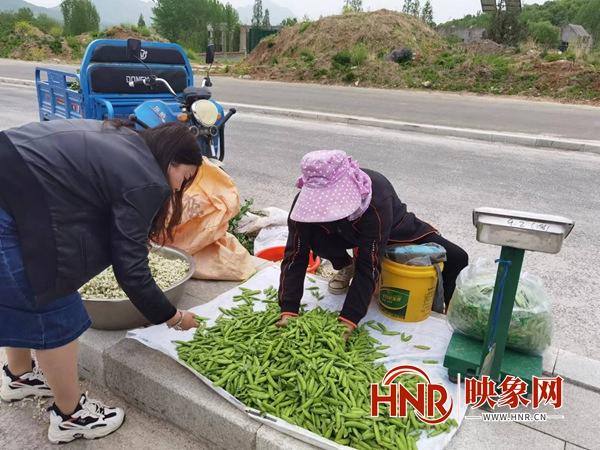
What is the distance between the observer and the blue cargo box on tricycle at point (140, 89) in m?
4.62

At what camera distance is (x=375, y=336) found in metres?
2.85

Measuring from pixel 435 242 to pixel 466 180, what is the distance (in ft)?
13.1

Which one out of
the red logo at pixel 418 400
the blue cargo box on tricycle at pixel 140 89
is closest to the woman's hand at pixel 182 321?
the red logo at pixel 418 400

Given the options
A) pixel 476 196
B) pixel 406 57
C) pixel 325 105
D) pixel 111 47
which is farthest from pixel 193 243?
pixel 406 57

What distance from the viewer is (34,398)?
2.54 metres

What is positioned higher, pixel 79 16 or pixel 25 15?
pixel 79 16

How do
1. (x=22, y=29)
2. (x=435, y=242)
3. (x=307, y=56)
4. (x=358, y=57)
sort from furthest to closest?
(x=22, y=29)
(x=307, y=56)
(x=358, y=57)
(x=435, y=242)

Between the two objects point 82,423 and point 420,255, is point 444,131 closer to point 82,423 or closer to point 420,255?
point 420,255

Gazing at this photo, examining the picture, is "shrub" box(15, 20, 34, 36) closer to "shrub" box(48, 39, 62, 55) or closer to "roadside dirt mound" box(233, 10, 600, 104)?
"shrub" box(48, 39, 62, 55)

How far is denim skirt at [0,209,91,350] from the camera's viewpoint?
6.01ft

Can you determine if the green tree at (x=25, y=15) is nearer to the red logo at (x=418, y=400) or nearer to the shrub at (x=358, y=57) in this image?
the shrub at (x=358, y=57)

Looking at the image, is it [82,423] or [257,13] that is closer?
[82,423]

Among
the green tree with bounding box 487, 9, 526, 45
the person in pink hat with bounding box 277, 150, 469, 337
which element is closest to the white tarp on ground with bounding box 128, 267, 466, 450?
the person in pink hat with bounding box 277, 150, 469, 337

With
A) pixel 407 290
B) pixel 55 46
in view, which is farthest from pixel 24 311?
pixel 55 46
